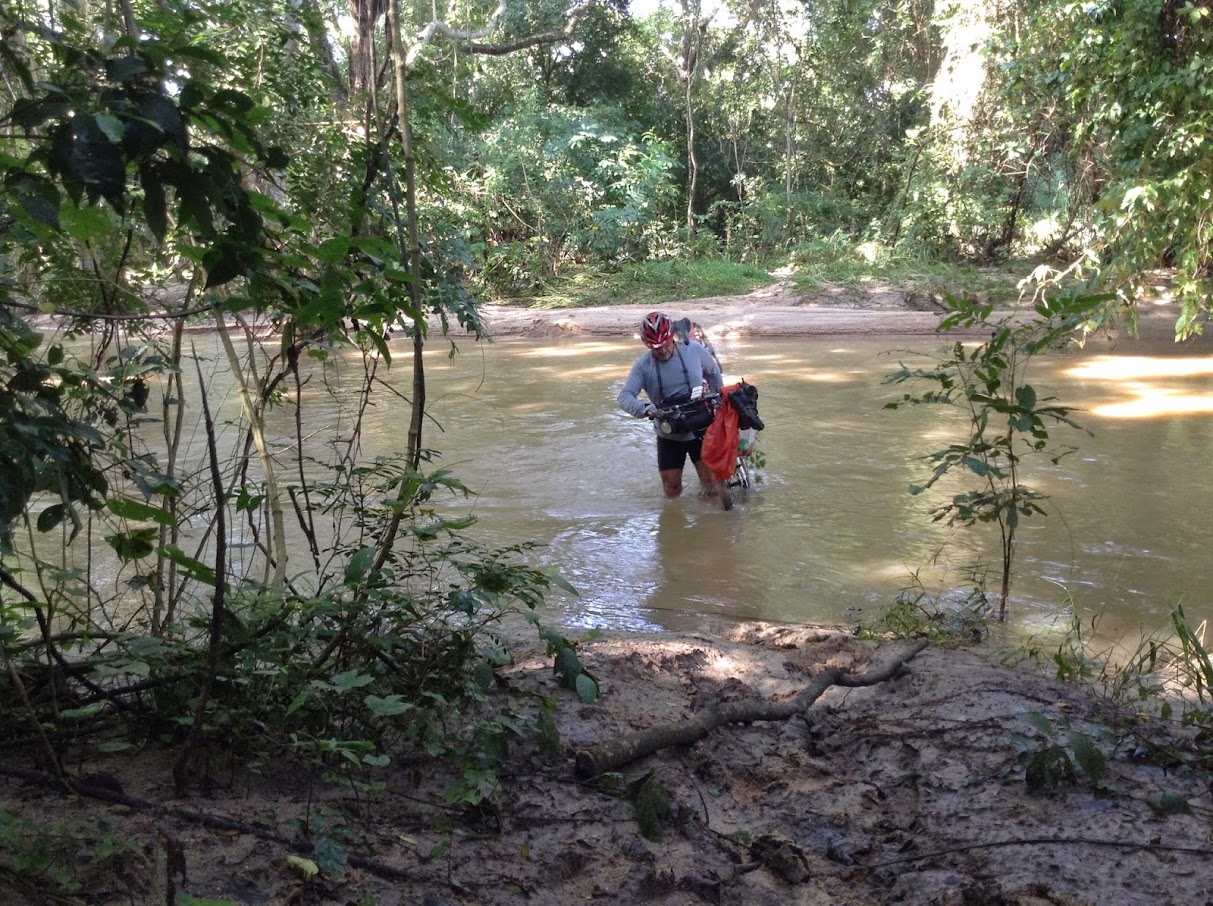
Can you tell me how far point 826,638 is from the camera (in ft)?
17.8

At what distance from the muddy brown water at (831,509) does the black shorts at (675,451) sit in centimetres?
37

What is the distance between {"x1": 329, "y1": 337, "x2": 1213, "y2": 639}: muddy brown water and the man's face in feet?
4.47

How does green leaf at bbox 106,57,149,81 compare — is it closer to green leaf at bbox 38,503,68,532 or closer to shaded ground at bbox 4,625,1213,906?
green leaf at bbox 38,503,68,532

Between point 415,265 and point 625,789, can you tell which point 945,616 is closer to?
point 625,789

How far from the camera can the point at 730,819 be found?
Answer: 11.0ft

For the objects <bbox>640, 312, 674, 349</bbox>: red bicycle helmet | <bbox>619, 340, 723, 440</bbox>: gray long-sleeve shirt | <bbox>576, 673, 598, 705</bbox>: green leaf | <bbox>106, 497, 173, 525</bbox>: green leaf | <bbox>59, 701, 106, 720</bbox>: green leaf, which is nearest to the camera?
<bbox>106, 497, 173, 525</bbox>: green leaf

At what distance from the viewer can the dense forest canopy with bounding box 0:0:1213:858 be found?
242 cm

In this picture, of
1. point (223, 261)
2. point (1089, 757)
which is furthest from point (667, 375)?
point (223, 261)

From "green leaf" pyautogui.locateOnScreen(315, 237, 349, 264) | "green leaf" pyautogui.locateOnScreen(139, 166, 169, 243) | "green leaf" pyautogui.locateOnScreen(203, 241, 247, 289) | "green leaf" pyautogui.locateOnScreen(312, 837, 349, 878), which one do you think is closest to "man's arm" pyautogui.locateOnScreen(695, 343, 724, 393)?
"green leaf" pyautogui.locateOnScreen(315, 237, 349, 264)

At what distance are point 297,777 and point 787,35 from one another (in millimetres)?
29348

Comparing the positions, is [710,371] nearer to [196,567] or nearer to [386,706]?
[386,706]

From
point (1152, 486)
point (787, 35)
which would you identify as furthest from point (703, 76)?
point (1152, 486)

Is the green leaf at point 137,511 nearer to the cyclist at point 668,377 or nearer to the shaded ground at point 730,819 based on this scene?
the shaded ground at point 730,819

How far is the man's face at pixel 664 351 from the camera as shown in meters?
8.16
